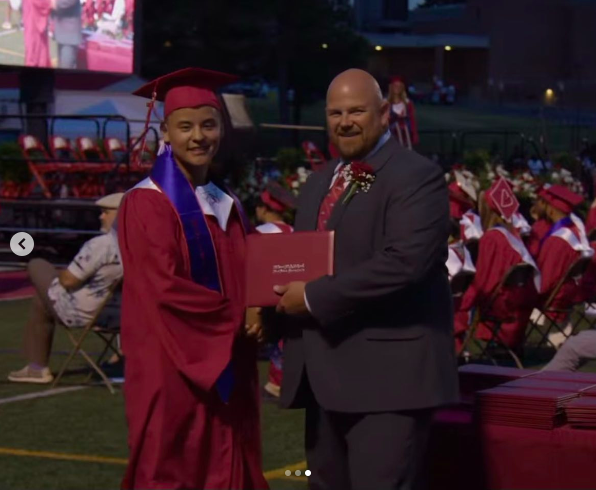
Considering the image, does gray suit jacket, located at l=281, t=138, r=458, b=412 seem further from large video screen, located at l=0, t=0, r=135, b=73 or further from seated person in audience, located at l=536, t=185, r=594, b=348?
large video screen, located at l=0, t=0, r=135, b=73

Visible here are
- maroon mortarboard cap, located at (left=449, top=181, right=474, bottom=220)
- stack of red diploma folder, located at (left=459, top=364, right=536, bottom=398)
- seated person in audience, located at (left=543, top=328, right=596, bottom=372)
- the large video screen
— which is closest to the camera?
stack of red diploma folder, located at (left=459, top=364, right=536, bottom=398)

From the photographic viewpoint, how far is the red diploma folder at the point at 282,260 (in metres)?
4.74

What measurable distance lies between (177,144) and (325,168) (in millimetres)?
525

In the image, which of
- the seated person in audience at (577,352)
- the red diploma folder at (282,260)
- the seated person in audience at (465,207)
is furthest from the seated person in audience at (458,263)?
the red diploma folder at (282,260)

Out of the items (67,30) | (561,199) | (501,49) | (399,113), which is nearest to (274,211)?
(561,199)

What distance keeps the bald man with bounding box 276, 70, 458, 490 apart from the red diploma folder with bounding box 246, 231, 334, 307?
0.17 feet

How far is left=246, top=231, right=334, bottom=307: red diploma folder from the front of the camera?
474 centimetres

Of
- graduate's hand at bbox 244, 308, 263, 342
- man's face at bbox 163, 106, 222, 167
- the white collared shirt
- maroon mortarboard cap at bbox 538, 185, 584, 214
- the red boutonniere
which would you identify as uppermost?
man's face at bbox 163, 106, 222, 167

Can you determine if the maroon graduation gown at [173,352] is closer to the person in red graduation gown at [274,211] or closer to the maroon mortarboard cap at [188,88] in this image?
the maroon mortarboard cap at [188,88]

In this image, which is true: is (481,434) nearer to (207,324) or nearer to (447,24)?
(207,324)

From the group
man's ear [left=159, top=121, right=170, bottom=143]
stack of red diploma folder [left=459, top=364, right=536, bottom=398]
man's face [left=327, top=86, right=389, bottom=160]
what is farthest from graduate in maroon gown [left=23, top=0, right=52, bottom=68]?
man's face [left=327, top=86, right=389, bottom=160]

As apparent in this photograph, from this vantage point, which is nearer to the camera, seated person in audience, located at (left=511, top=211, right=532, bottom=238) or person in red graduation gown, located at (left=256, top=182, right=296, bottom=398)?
person in red graduation gown, located at (left=256, top=182, right=296, bottom=398)

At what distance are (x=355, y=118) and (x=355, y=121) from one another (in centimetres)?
1

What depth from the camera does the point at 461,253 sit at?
34.0ft
